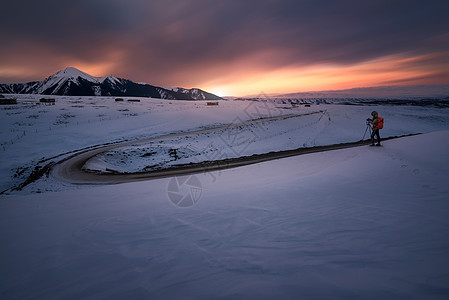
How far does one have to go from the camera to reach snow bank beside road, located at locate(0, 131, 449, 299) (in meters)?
2.34

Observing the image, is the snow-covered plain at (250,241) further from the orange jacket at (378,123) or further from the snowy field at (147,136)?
the snowy field at (147,136)

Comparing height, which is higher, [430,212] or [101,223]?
[430,212]

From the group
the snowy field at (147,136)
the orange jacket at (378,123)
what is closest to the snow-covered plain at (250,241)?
the orange jacket at (378,123)

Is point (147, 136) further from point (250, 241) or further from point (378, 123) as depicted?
point (250, 241)

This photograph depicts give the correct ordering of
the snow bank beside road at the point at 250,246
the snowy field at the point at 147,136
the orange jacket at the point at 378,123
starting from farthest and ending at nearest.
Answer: the snowy field at the point at 147,136 → the orange jacket at the point at 378,123 → the snow bank beside road at the point at 250,246

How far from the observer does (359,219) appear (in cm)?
387

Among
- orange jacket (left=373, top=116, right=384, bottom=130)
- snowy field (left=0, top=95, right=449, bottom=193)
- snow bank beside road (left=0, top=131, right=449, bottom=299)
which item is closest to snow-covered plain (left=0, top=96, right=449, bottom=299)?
snow bank beside road (left=0, top=131, right=449, bottom=299)

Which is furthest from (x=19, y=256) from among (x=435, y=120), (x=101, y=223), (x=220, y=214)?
(x=435, y=120)

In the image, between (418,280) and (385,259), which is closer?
(418,280)

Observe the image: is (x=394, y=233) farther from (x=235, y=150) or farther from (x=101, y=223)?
(x=235, y=150)

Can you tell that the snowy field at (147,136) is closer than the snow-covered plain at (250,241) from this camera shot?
No

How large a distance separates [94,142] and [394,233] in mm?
30607

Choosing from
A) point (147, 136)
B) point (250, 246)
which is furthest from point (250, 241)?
point (147, 136)

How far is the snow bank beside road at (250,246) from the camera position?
7.69 ft
